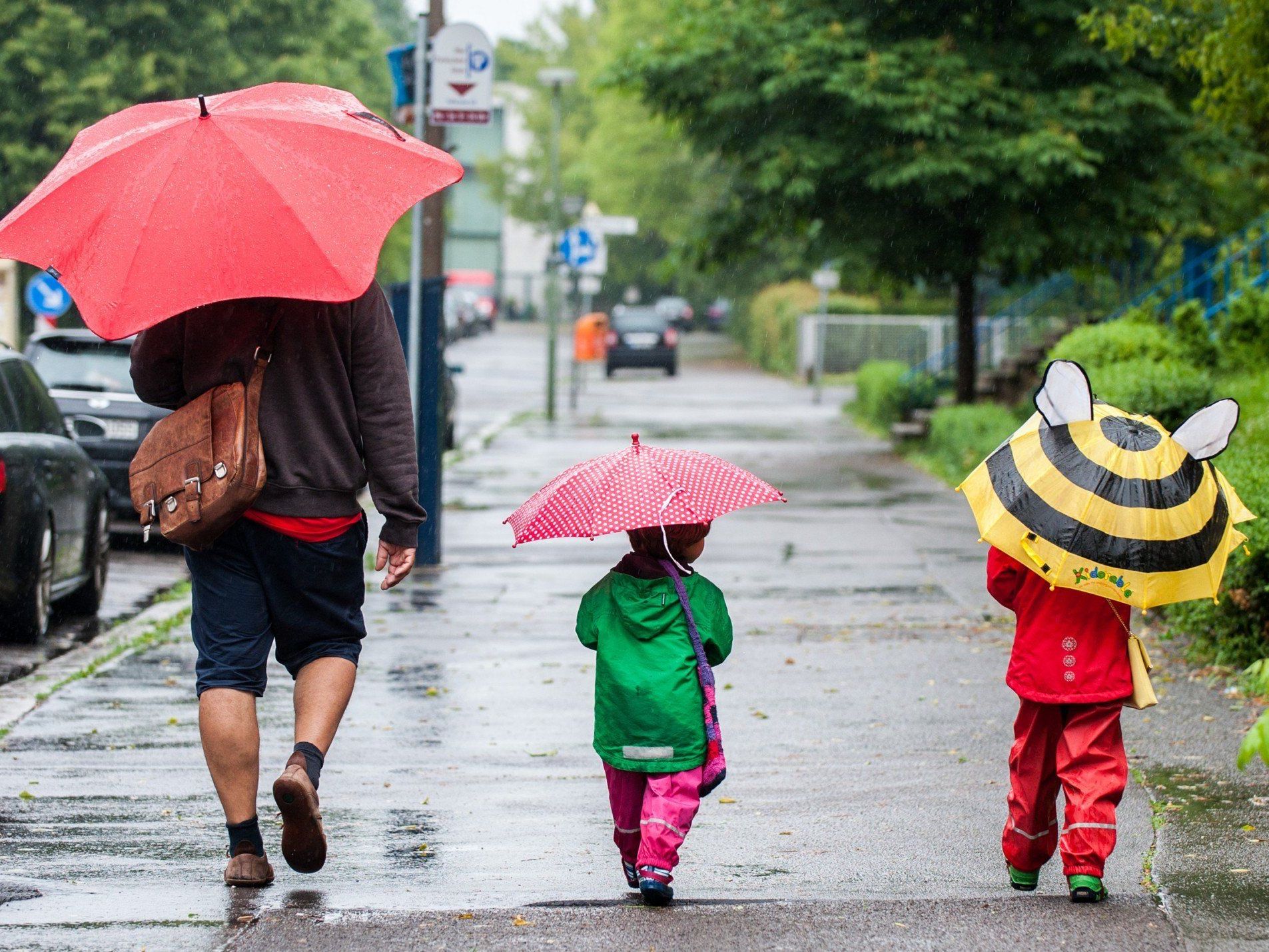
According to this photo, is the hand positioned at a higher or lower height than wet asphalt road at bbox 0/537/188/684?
higher

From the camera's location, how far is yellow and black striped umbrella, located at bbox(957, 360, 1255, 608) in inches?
171

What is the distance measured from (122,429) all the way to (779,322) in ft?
117

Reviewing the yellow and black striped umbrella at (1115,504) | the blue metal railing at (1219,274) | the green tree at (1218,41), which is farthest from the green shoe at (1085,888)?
the blue metal railing at (1219,274)

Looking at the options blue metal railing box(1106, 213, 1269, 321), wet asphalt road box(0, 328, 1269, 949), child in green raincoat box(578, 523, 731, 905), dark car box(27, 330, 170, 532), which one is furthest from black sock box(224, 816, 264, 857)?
blue metal railing box(1106, 213, 1269, 321)

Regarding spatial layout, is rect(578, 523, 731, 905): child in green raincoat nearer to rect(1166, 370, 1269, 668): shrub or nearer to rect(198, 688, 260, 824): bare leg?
rect(198, 688, 260, 824): bare leg

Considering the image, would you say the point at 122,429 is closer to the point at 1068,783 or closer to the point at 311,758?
the point at 311,758

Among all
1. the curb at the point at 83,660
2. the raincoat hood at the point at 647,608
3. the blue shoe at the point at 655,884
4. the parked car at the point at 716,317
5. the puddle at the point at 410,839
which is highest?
the parked car at the point at 716,317

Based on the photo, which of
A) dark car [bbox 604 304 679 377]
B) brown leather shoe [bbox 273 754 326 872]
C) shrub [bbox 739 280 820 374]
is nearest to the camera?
brown leather shoe [bbox 273 754 326 872]

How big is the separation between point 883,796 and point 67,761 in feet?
9.70

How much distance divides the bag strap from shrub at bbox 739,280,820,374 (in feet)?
134

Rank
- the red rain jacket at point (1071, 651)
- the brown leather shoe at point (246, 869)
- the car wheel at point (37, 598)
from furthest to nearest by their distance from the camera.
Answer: the car wheel at point (37, 598)
the brown leather shoe at point (246, 869)
the red rain jacket at point (1071, 651)

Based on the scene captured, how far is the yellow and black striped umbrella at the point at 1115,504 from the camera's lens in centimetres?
436

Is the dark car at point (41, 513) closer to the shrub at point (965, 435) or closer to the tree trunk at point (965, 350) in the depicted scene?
the shrub at point (965, 435)

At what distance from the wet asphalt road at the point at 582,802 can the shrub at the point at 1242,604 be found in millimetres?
309
